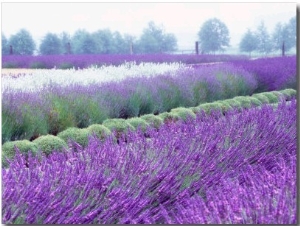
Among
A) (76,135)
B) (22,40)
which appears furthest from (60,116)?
(22,40)

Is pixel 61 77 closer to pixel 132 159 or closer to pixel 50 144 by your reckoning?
pixel 50 144

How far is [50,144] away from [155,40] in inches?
48.1

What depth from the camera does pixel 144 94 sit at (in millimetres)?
7250

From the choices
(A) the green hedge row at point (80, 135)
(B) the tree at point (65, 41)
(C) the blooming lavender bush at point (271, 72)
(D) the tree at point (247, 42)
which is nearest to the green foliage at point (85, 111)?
(A) the green hedge row at point (80, 135)

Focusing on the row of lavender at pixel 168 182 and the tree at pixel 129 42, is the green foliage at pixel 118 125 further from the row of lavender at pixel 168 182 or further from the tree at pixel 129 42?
the row of lavender at pixel 168 182

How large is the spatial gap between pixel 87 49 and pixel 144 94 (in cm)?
184

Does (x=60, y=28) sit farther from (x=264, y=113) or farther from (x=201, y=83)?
(x=201, y=83)

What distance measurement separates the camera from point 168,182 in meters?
3.33

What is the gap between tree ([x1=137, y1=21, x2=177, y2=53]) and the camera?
397 cm

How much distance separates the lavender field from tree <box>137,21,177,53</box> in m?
0.67

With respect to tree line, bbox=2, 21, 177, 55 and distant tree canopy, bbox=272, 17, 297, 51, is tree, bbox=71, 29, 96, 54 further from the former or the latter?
distant tree canopy, bbox=272, 17, 297, 51

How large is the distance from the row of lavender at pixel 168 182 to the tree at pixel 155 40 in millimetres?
666

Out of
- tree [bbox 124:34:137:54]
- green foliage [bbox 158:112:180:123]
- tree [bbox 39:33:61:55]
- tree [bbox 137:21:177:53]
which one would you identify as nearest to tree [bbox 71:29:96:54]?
tree [bbox 39:33:61:55]

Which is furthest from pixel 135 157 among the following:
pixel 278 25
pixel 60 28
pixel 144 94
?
pixel 144 94
